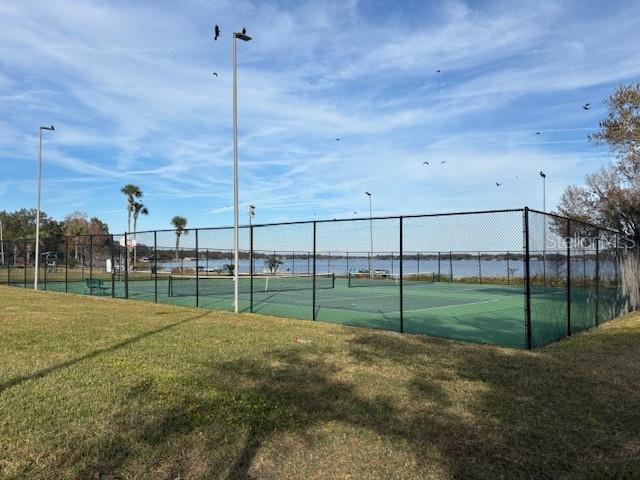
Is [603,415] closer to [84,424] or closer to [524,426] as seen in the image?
[524,426]

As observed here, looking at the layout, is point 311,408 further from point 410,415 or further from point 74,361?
point 74,361

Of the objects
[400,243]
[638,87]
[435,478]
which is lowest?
[435,478]

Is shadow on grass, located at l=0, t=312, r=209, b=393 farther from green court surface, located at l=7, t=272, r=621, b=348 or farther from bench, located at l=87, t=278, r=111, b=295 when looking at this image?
bench, located at l=87, t=278, r=111, b=295

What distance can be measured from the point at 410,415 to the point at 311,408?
1.01 metres

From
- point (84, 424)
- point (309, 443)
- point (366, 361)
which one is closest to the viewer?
point (309, 443)

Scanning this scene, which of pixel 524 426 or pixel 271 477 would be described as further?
pixel 524 426

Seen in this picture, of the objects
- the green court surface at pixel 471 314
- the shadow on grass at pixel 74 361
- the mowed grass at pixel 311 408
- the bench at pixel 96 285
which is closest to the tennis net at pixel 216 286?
the bench at pixel 96 285

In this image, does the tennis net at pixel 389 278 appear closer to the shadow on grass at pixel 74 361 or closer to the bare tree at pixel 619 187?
the bare tree at pixel 619 187

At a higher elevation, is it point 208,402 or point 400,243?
point 400,243

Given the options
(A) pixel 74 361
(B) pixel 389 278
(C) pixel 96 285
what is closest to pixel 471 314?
(A) pixel 74 361

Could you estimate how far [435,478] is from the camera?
3.94 m

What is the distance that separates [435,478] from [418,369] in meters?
3.62

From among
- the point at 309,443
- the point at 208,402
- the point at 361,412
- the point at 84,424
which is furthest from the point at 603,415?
the point at 84,424

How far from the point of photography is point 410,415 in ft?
17.7
